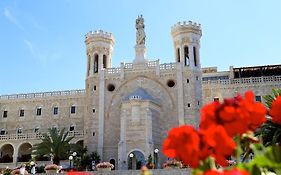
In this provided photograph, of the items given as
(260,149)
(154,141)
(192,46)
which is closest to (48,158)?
(154,141)

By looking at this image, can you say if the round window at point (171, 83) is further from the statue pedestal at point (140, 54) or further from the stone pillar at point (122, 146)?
the stone pillar at point (122, 146)

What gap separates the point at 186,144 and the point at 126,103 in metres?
38.5

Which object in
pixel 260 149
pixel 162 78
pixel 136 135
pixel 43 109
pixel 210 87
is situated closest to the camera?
pixel 260 149

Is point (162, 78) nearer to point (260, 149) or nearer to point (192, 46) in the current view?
point (192, 46)

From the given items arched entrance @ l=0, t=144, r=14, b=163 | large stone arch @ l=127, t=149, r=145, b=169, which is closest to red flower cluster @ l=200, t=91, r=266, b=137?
large stone arch @ l=127, t=149, r=145, b=169

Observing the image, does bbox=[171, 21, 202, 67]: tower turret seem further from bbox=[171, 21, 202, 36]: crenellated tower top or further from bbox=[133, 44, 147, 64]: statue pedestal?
bbox=[133, 44, 147, 64]: statue pedestal

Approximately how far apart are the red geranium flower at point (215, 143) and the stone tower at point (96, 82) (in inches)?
1599

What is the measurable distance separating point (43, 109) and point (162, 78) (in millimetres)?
17627

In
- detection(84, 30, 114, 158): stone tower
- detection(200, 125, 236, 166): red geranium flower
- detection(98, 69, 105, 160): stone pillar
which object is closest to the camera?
detection(200, 125, 236, 166): red geranium flower

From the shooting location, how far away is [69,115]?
50281 millimetres

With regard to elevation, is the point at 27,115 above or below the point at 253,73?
below

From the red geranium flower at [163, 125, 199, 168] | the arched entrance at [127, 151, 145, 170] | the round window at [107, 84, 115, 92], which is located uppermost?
the round window at [107, 84, 115, 92]

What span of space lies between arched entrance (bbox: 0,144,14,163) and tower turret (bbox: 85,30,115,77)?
15.4 metres

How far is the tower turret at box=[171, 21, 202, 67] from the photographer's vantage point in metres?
44.6
